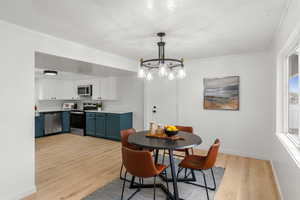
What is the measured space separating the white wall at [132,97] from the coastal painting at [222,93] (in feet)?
6.71

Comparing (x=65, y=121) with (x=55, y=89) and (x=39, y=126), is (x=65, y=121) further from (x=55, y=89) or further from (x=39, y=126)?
(x=55, y=89)

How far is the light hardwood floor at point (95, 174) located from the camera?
7.73ft

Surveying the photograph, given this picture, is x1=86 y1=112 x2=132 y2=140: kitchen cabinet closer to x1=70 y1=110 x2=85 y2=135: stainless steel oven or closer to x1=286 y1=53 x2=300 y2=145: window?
x1=70 y1=110 x2=85 y2=135: stainless steel oven

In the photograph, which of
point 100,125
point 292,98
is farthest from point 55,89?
point 292,98

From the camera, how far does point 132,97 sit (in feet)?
18.3

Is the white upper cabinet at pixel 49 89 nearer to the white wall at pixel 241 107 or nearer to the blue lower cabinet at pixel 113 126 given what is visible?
the blue lower cabinet at pixel 113 126

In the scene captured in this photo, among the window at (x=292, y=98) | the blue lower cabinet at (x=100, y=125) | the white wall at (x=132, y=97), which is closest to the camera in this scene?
the window at (x=292, y=98)

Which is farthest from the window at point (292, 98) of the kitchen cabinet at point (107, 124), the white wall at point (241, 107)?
the kitchen cabinet at point (107, 124)

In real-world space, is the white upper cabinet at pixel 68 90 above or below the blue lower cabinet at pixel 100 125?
above

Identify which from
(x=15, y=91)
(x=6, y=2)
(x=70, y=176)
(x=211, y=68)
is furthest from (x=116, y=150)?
(x=6, y=2)

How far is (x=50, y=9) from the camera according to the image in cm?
189

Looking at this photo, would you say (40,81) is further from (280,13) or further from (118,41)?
(280,13)

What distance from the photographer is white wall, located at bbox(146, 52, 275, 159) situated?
3.58 metres

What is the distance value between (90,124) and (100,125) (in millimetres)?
504
